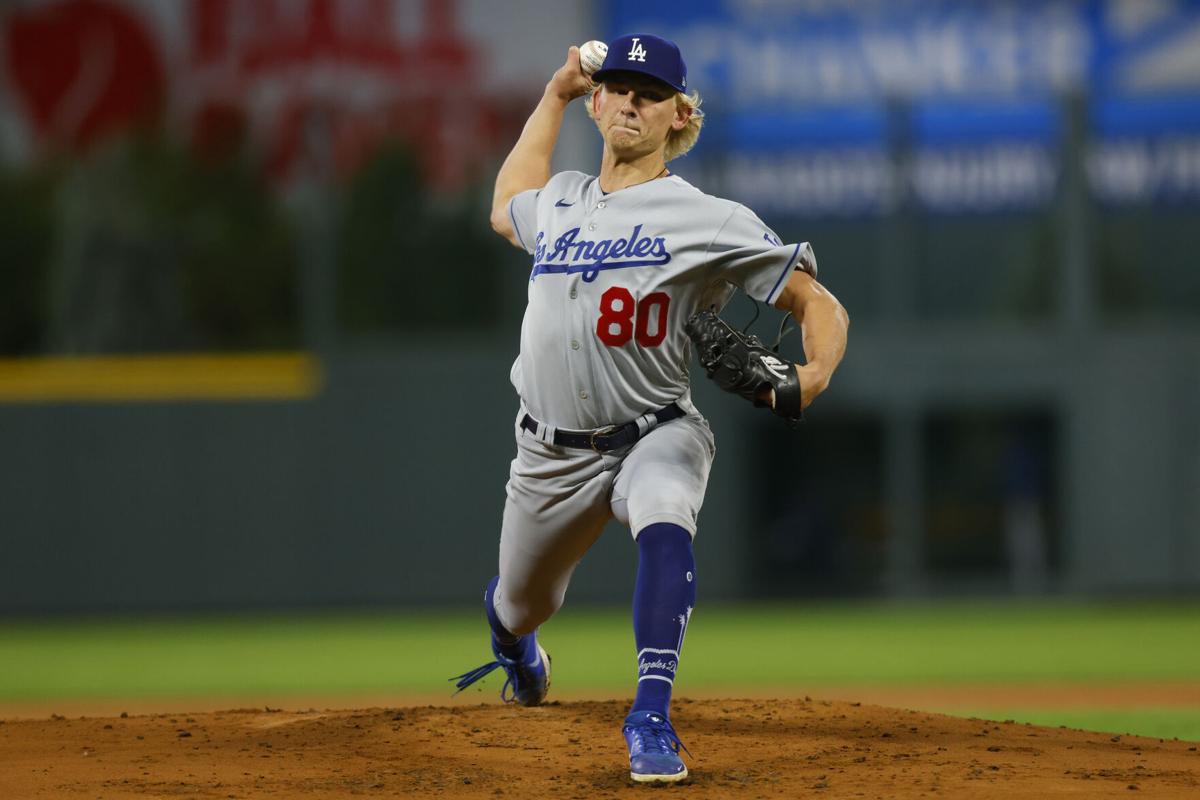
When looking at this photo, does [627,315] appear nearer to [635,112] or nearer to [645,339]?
[645,339]

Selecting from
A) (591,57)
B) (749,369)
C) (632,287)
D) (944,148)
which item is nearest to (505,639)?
(632,287)

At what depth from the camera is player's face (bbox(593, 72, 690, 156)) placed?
14.0 ft

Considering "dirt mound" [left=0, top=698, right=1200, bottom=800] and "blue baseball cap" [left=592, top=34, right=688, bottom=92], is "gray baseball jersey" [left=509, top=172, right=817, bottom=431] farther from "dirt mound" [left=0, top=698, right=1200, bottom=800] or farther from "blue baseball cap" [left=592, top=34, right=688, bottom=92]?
"dirt mound" [left=0, top=698, right=1200, bottom=800]

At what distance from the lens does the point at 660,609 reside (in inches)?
158

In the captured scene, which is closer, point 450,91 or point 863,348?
point 863,348

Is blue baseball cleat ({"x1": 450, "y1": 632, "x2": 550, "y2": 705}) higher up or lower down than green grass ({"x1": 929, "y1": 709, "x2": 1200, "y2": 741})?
higher up

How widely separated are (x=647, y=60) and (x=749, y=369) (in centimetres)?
90

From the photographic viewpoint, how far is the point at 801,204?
13.7 metres

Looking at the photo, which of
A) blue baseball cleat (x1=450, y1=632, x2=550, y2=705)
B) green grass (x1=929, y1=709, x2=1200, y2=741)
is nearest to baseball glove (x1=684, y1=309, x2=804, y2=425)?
blue baseball cleat (x1=450, y1=632, x2=550, y2=705)

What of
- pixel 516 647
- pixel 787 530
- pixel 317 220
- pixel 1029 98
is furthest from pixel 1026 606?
pixel 516 647

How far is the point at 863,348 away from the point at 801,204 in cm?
133

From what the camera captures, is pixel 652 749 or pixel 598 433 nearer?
pixel 652 749

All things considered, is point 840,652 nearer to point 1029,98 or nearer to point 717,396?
point 717,396

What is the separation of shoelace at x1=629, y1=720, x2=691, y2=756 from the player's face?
1508mm
